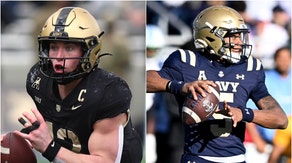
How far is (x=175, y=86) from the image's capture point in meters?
3.98

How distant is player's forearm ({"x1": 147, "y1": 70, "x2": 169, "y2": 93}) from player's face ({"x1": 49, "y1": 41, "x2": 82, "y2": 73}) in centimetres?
49

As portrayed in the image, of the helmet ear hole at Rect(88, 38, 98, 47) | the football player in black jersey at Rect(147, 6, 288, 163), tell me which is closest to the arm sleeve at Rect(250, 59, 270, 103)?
the football player in black jersey at Rect(147, 6, 288, 163)

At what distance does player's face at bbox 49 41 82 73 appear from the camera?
3.80 metres

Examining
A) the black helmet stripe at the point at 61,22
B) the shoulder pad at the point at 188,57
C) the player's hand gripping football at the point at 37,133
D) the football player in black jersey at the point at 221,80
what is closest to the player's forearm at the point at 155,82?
the football player in black jersey at the point at 221,80

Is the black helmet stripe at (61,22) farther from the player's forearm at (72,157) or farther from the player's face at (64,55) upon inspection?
the player's forearm at (72,157)

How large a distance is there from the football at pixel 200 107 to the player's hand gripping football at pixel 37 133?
2.61 feet

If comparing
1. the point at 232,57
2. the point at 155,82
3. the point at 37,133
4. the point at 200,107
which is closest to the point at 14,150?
the point at 37,133

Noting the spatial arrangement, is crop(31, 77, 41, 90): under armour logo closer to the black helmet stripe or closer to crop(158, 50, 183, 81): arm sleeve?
the black helmet stripe

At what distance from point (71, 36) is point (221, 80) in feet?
2.90

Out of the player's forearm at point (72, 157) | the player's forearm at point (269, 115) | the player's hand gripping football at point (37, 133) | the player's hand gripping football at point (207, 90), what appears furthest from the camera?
the player's forearm at point (269, 115)

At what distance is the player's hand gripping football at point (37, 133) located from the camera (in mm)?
3389

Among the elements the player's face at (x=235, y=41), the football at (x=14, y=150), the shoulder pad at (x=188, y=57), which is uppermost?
the player's face at (x=235, y=41)

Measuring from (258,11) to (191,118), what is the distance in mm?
3784

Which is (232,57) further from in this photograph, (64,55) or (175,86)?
(64,55)
